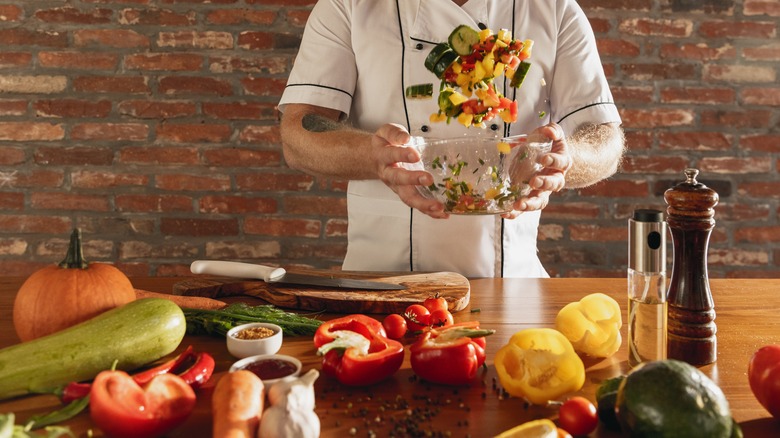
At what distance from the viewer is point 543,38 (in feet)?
6.37

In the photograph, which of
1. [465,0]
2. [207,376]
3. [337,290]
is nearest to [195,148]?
[465,0]

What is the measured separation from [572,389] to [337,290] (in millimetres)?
615

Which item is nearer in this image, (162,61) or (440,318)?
(440,318)

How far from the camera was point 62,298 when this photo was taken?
1.15 meters

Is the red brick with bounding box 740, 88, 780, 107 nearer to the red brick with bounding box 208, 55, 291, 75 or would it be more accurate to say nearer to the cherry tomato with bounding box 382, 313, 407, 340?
the red brick with bounding box 208, 55, 291, 75

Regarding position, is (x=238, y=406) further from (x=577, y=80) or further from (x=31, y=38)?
(x=31, y=38)

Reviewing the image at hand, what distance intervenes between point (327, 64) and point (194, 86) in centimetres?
93

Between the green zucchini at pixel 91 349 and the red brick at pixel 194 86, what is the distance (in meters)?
1.67

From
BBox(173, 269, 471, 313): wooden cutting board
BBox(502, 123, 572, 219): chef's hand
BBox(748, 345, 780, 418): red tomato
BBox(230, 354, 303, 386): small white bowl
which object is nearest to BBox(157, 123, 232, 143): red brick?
BBox(173, 269, 471, 313): wooden cutting board

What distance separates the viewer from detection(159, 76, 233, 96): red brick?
2.68m

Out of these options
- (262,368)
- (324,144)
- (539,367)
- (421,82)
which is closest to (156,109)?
(324,144)

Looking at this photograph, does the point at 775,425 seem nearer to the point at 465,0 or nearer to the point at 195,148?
the point at 465,0

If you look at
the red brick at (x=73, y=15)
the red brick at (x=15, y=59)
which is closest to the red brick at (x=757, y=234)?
the red brick at (x=73, y=15)

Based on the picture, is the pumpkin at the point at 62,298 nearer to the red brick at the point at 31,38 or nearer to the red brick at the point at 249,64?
the red brick at the point at 249,64
